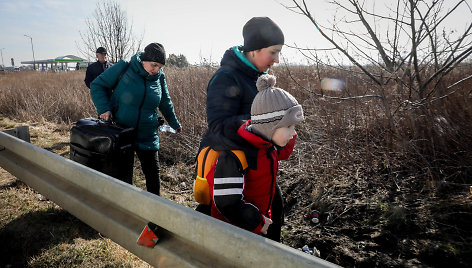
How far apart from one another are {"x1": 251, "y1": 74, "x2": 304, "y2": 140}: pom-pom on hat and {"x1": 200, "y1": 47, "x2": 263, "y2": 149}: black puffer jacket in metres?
0.24

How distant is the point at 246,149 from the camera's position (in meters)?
1.53

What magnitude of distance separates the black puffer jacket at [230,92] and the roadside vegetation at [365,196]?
3.93 feet

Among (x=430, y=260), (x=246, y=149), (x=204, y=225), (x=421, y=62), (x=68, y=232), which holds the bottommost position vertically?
(x=68, y=232)

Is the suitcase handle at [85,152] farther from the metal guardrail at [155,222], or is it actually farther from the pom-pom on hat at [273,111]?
the pom-pom on hat at [273,111]

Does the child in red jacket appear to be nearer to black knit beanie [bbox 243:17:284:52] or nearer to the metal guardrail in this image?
the metal guardrail

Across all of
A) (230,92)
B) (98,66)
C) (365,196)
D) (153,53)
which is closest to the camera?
(230,92)

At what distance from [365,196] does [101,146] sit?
8.67ft

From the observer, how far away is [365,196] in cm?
303

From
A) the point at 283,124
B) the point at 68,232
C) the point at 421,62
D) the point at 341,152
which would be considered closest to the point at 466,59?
the point at 421,62

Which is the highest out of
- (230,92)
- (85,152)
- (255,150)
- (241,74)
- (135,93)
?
(241,74)

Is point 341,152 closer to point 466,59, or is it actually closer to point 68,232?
point 466,59

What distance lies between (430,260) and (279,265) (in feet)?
5.67

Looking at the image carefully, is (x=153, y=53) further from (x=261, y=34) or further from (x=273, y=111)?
(x=273, y=111)

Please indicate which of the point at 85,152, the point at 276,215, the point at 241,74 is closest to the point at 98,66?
the point at 85,152
